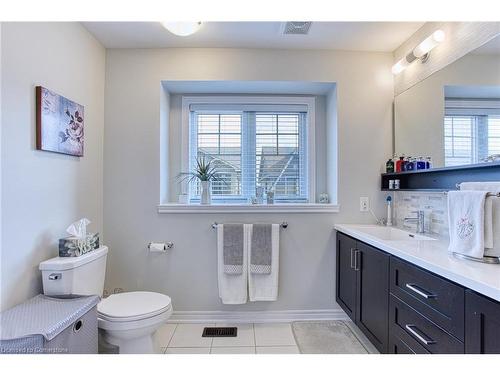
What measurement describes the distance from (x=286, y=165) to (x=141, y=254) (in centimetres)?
154

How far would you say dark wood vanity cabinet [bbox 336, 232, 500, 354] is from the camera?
3.00 feet

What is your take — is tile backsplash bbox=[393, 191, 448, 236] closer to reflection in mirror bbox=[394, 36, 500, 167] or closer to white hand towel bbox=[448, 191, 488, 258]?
reflection in mirror bbox=[394, 36, 500, 167]

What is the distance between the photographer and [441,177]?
5.62 ft

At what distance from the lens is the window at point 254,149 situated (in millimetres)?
2539

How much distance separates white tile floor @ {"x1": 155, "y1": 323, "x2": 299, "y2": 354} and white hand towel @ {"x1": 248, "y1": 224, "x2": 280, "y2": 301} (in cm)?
24

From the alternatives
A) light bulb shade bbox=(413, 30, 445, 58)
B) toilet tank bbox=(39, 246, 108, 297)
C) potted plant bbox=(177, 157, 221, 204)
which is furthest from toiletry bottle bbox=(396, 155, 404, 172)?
toilet tank bbox=(39, 246, 108, 297)

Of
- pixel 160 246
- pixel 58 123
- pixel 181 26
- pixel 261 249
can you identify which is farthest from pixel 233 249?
pixel 181 26

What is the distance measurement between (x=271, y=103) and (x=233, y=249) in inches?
55.5
